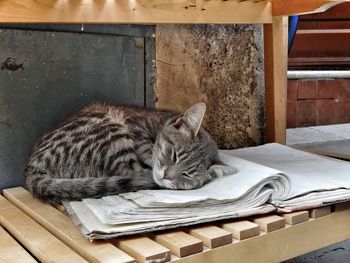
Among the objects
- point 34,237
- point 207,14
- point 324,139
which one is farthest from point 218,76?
point 324,139

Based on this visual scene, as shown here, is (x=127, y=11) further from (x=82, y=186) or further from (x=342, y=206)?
(x=342, y=206)

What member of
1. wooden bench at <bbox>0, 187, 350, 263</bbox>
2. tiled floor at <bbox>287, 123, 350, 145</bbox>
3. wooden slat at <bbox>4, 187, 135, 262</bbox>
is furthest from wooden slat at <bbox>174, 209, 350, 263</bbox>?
tiled floor at <bbox>287, 123, 350, 145</bbox>

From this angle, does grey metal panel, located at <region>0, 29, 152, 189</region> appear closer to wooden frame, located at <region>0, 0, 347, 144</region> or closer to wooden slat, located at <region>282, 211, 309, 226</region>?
wooden frame, located at <region>0, 0, 347, 144</region>

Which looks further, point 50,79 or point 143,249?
point 50,79

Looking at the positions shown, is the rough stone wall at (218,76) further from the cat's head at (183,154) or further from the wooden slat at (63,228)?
the wooden slat at (63,228)

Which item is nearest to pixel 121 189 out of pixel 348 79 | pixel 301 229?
pixel 301 229

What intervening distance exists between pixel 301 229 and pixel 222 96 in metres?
0.86

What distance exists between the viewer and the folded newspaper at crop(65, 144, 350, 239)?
1.12 m

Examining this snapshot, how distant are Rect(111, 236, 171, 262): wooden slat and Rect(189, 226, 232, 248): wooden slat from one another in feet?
0.34

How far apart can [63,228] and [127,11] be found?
65 centimetres

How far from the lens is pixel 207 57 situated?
6.39 feet

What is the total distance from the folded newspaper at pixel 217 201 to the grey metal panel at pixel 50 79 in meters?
0.38

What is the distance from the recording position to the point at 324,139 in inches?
116

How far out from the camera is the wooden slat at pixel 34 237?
1.04 metres
